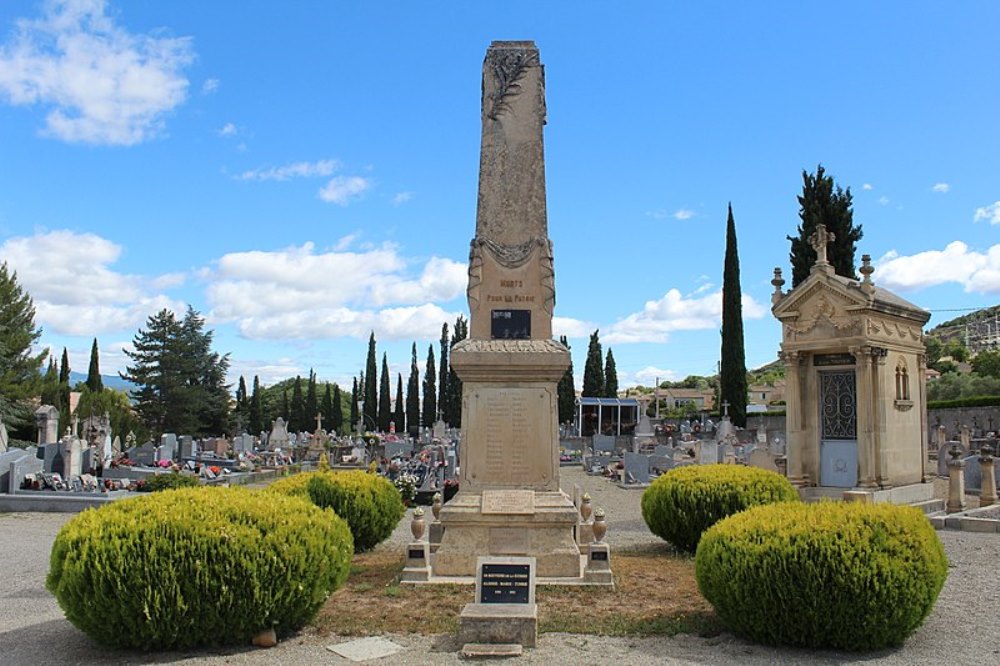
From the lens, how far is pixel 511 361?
9688mm

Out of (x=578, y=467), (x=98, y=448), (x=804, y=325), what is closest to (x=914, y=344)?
(x=804, y=325)

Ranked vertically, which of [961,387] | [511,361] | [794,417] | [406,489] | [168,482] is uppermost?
[961,387]

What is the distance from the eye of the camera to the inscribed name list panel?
9.68 meters

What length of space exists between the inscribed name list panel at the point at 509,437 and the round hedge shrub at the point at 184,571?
318 cm

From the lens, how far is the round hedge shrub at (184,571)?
20.1 ft

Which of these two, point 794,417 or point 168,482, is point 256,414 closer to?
point 168,482

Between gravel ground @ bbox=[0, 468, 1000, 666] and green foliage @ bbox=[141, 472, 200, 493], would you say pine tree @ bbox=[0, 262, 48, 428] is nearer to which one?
green foliage @ bbox=[141, 472, 200, 493]

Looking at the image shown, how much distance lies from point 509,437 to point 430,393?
6367cm

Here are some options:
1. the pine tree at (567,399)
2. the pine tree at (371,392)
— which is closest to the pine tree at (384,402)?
the pine tree at (371,392)

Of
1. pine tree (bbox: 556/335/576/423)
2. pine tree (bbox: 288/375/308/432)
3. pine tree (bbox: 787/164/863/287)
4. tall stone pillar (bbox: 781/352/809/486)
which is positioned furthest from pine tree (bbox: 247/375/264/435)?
tall stone pillar (bbox: 781/352/809/486)

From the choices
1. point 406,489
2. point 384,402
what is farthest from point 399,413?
point 406,489

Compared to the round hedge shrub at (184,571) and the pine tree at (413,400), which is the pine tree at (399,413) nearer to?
the pine tree at (413,400)

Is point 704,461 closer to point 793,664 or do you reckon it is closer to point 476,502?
point 476,502

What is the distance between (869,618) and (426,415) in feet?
219
